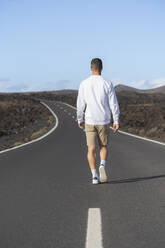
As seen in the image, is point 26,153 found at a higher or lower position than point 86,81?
lower

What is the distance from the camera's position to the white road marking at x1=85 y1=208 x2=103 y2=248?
3939 mm

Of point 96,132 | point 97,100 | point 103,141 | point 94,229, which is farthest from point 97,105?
point 94,229

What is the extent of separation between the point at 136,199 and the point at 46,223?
1652mm

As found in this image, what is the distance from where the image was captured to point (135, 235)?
4.15 m

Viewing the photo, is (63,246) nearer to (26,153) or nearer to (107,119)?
(107,119)

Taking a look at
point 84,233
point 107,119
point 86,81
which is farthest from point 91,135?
point 84,233

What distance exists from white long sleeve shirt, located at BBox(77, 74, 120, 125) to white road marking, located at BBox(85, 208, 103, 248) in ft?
6.39

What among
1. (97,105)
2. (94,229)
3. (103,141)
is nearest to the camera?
(94,229)

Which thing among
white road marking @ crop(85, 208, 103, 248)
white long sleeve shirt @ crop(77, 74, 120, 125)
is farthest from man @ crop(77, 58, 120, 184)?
white road marking @ crop(85, 208, 103, 248)

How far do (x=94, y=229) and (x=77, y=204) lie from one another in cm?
120

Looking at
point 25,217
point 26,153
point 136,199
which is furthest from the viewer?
point 26,153

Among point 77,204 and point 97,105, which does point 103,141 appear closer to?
point 97,105

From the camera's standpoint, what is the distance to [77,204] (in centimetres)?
561

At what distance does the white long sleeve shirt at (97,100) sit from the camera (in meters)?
6.80
